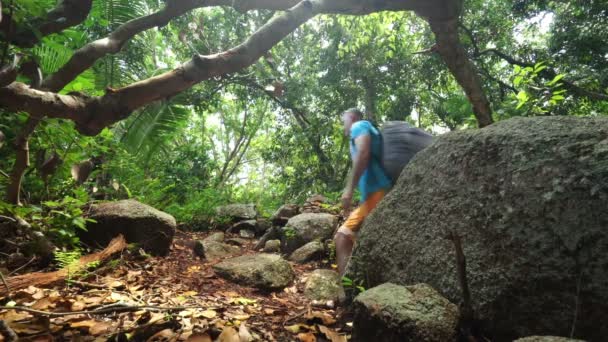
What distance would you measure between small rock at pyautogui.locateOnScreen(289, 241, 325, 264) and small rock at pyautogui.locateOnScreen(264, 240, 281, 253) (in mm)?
504

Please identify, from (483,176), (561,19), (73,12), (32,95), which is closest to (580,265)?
(483,176)

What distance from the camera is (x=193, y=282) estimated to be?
2727mm

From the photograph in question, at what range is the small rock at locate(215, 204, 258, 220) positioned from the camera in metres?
5.90

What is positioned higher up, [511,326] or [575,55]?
[575,55]

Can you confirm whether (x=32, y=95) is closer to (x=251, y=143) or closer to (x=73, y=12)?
(x=73, y=12)

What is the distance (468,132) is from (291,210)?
3.54 meters

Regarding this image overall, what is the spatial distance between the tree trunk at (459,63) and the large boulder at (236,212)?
4.02m

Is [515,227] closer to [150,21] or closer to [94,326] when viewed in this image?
[94,326]

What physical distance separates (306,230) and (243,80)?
18.3 feet

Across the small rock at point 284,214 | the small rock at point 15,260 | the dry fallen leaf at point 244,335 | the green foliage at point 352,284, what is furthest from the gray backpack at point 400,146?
the small rock at point 15,260

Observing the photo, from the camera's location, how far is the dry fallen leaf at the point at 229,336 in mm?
1744

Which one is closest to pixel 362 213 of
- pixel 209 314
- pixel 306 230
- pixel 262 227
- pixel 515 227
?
pixel 306 230

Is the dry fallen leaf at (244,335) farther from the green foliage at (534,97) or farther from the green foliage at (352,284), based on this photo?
the green foliage at (534,97)

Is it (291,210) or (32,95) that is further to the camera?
(291,210)
